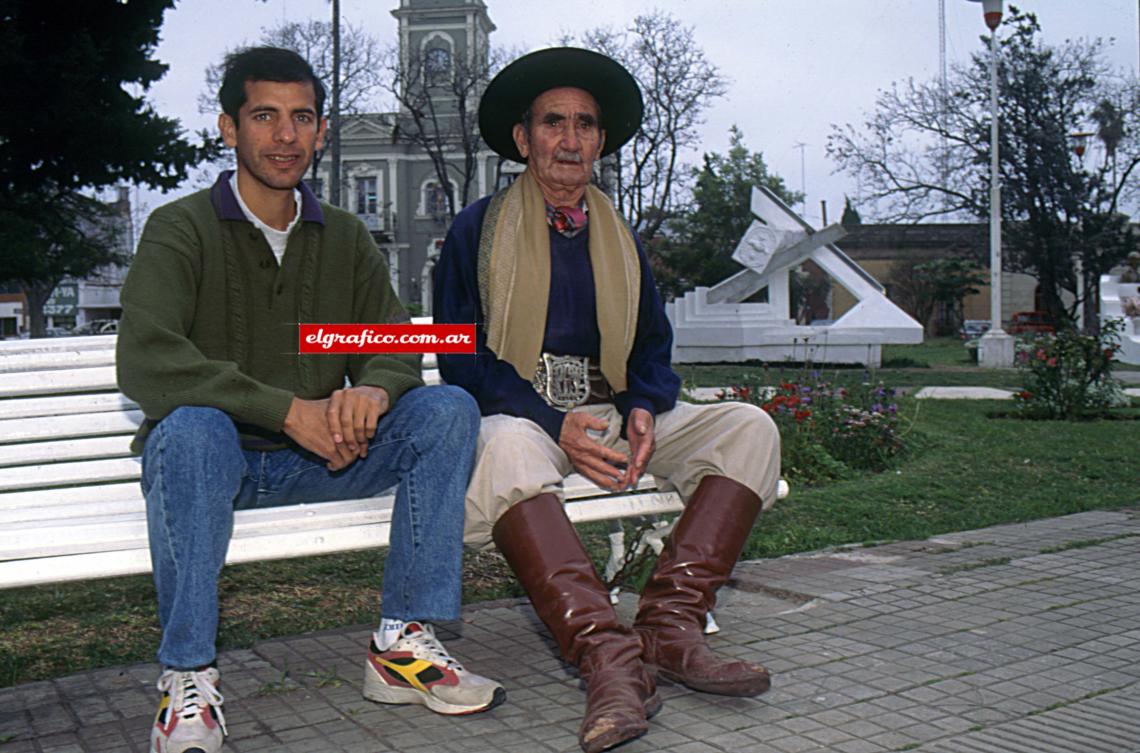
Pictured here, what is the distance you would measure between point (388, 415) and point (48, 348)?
1.33 meters

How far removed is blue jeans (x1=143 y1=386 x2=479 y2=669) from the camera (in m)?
2.76

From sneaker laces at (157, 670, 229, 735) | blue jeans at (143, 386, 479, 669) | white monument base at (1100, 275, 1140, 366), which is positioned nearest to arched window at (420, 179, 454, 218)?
white monument base at (1100, 275, 1140, 366)

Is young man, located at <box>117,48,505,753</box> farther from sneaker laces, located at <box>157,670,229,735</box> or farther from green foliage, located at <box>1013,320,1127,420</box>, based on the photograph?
green foliage, located at <box>1013,320,1127,420</box>

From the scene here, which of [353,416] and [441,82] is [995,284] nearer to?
[441,82]

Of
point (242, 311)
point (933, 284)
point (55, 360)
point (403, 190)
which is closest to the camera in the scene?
point (242, 311)

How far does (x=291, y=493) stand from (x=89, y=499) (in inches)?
25.1

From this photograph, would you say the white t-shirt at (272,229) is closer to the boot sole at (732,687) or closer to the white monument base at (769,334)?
the boot sole at (732,687)

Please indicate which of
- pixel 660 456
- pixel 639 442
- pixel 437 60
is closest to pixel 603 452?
pixel 639 442

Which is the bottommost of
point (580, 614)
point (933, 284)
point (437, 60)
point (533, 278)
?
point (580, 614)

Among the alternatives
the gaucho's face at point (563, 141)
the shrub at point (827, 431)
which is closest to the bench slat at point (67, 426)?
the gaucho's face at point (563, 141)

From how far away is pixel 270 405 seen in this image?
2943 millimetres

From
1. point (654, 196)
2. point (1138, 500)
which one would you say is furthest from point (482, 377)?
point (654, 196)

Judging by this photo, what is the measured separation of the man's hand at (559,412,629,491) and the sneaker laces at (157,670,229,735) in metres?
1.18

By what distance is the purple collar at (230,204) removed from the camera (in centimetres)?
321
